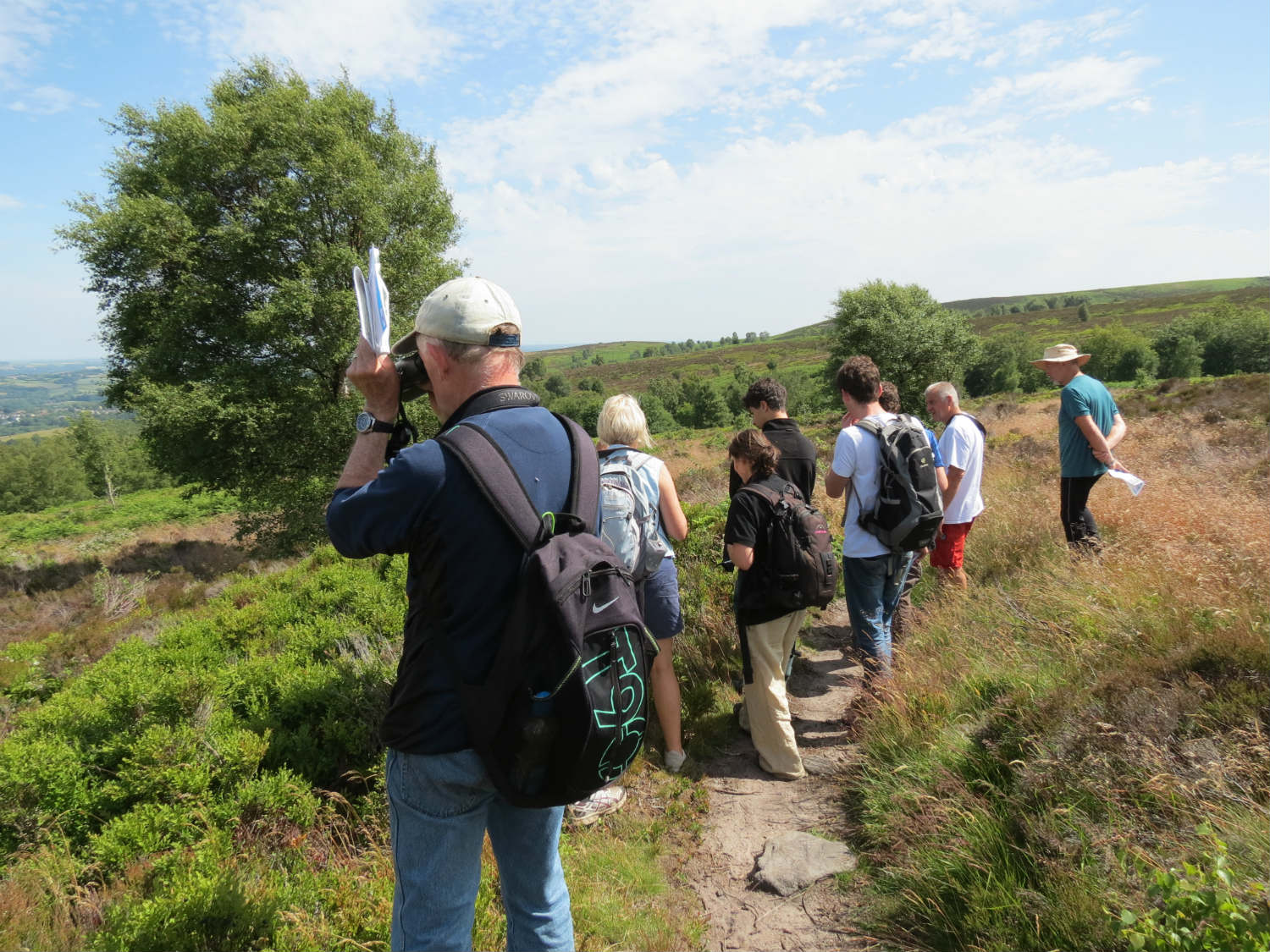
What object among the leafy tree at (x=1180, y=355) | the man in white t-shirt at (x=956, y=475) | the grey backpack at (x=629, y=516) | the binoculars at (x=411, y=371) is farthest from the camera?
the leafy tree at (x=1180, y=355)

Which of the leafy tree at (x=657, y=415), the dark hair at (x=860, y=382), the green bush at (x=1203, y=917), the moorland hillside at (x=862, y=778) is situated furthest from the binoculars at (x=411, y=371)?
the leafy tree at (x=657, y=415)

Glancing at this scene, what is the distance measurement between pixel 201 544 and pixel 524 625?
2385 centimetres

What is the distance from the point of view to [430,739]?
1682mm

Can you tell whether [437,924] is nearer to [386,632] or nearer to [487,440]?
[487,440]

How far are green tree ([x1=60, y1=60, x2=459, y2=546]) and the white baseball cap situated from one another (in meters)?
14.2

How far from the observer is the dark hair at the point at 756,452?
3914mm

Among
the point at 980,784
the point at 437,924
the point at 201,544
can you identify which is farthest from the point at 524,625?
the point at 201,544

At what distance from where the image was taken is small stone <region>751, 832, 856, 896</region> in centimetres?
310

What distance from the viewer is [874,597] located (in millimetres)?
4312

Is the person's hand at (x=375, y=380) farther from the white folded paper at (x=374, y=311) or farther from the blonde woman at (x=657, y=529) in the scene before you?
the blonde woman at (x=657, y=529)

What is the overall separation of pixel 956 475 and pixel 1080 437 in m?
1.14

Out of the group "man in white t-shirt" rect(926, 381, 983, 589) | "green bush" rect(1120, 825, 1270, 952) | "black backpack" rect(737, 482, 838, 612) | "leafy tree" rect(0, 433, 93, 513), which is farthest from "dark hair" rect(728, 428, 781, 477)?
"leafy tree" rect(0, 433, 93, 513)

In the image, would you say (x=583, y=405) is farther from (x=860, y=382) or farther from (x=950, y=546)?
(x=860, y=382)

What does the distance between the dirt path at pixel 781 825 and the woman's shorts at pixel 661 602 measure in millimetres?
1044
